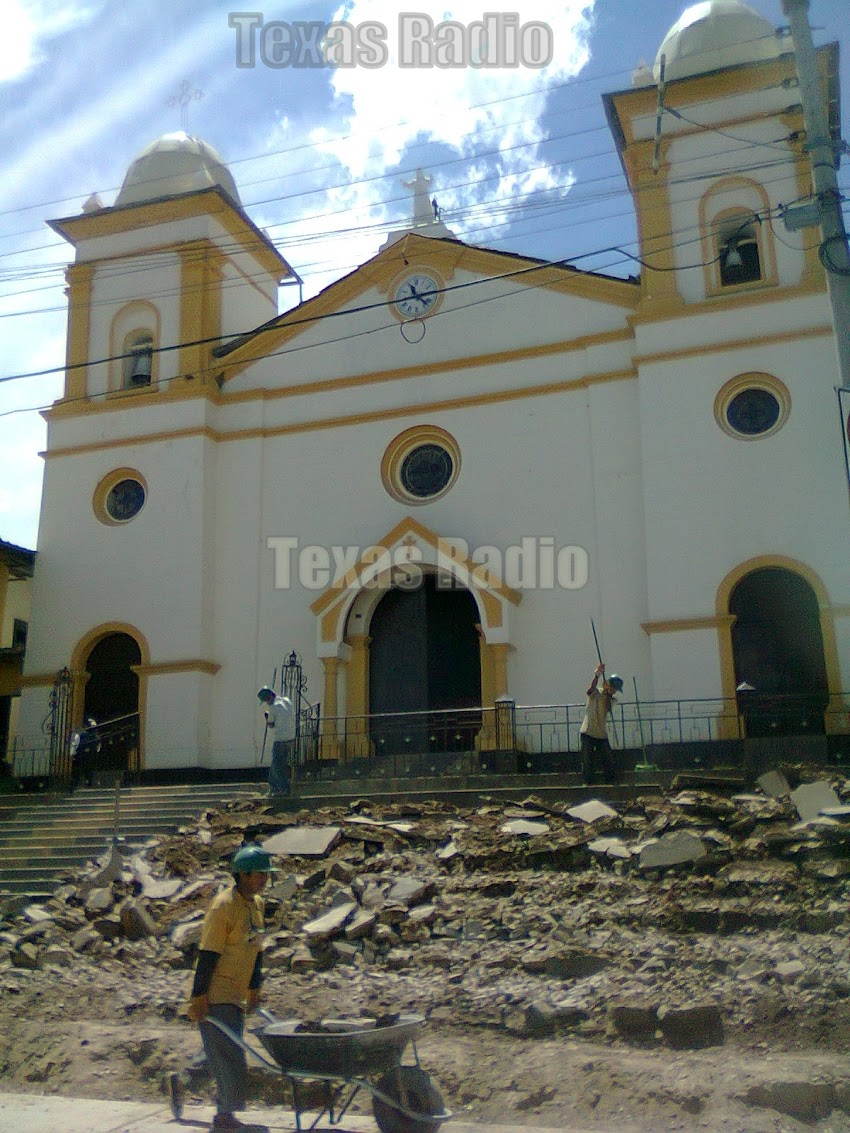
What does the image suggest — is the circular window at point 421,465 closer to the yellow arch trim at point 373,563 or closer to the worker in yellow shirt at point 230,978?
the yellow arch trim at point 373,563

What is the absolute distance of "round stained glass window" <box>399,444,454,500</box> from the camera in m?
19.4

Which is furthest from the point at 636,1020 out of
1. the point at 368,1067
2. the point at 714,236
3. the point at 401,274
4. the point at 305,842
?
the point at 401,274

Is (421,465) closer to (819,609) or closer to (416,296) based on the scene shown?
(416,296)

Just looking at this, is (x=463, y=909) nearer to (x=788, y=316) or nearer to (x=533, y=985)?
(x=533, y=985)

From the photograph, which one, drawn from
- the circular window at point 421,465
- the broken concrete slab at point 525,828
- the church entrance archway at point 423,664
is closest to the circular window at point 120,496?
the circular window at point 421,465

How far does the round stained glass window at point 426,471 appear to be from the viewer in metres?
19.4

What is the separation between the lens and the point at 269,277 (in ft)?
77.8

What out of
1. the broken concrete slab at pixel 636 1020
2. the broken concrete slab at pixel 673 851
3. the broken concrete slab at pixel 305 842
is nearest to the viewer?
the broken concrete slab at pixel 636 1020

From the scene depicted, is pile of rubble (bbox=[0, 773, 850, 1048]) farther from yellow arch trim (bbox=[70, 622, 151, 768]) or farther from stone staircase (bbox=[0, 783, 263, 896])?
yellow arch trim (bbox=[70, 622, 151, 768])

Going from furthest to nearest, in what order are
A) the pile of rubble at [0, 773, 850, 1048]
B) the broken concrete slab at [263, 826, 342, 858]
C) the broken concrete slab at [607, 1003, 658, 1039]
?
the broken concrete slab at [263, 826, 342, 858] < the pile of rubble at [0, 773, 850, 1048] < the broken concrete slab at [607, 1003, 658, 1039]

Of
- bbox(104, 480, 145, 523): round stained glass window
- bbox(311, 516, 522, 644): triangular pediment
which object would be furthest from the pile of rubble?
bbox(104, 480, 145, 523): round stained glass window

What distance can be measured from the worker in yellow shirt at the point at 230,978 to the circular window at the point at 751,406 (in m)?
12.7

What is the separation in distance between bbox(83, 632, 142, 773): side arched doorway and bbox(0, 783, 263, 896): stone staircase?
192cm

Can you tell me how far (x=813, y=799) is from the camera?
436 inches
